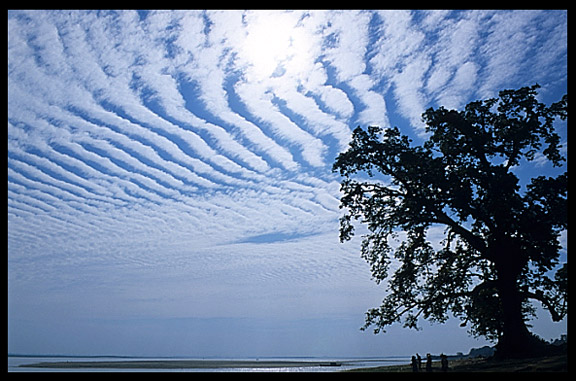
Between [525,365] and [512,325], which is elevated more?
[512,325]

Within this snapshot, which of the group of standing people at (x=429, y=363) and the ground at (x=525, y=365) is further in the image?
the group of standing people at (x=429, y=363)

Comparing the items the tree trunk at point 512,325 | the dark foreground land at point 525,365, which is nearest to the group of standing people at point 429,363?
the dark foreground land at point 525,365

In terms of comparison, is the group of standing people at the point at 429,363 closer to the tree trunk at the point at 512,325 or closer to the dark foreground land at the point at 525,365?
the dark foreground land at the point at 525,365

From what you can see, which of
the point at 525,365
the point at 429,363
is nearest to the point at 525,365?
the point at 525,365

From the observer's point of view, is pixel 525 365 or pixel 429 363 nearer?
pixel 525 365

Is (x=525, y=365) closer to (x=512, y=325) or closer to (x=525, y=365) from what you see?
(x=525, y=365)

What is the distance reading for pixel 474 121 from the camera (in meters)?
34.0

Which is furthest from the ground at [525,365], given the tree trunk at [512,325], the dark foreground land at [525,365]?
the tree trunk at [512,325]

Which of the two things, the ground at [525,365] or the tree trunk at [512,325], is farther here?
the tree trunk at [512,325]

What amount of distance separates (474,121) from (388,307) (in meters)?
12.9

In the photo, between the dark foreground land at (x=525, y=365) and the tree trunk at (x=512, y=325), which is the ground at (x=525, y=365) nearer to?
the dark foreground land at (x=525, y=365)
